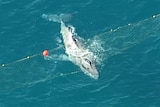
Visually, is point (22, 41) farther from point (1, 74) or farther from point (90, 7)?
point (90, 7)

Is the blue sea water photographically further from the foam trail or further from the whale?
the whale

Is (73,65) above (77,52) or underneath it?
underneath

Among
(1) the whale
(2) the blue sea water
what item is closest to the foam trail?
(1) the whale

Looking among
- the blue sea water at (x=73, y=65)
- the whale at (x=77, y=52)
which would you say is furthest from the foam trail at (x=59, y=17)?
the blue sea water at (x=73, y=65)

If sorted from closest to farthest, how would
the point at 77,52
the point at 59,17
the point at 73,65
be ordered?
the point at 73,65 → the point at 77,52 → the point at 59,17

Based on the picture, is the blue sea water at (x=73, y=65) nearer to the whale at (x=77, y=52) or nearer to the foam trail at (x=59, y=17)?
the foam trail at (x=59, y=17)

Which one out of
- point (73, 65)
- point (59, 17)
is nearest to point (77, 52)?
point (73, 65)

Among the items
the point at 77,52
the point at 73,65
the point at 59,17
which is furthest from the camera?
the point at 59,17

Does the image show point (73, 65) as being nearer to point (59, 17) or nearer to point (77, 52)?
point (77, 52)
